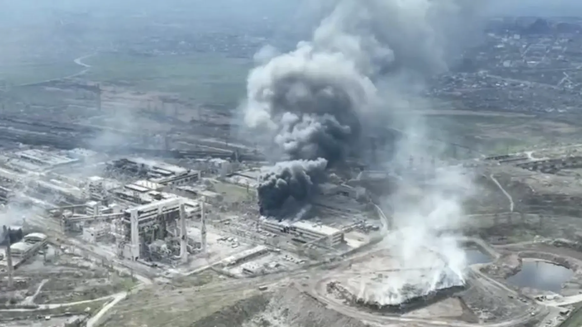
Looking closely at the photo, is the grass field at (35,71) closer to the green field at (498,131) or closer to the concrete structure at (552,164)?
the green field at (498,131)

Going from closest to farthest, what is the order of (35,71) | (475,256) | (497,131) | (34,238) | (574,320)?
(574,320) → (475,256) → (34,238) → (497,131) → (35,71)

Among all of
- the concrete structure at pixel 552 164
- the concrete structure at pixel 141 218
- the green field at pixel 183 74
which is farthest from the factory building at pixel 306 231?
the green field at pixel 183 74

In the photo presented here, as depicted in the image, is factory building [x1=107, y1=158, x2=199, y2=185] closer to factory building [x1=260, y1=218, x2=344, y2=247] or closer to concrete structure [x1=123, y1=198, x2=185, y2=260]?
factory building [x1=260, y1=218, x2=344, y2=247]

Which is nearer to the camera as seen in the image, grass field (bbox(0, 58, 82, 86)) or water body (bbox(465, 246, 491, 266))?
water body (bbox(465, 246, 491, 266))

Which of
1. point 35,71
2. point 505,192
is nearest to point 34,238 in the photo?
point 505,192


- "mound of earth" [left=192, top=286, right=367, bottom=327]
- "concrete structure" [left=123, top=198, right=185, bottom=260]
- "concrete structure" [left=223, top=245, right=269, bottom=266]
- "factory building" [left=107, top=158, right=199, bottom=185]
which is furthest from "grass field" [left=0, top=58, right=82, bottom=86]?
"mound of earth" [left=192, top=286, right=367, bottom=327]

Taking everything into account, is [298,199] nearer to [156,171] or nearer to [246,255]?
[246,255]

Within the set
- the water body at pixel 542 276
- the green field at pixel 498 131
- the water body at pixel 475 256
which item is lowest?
the water body at pixel 542 276
